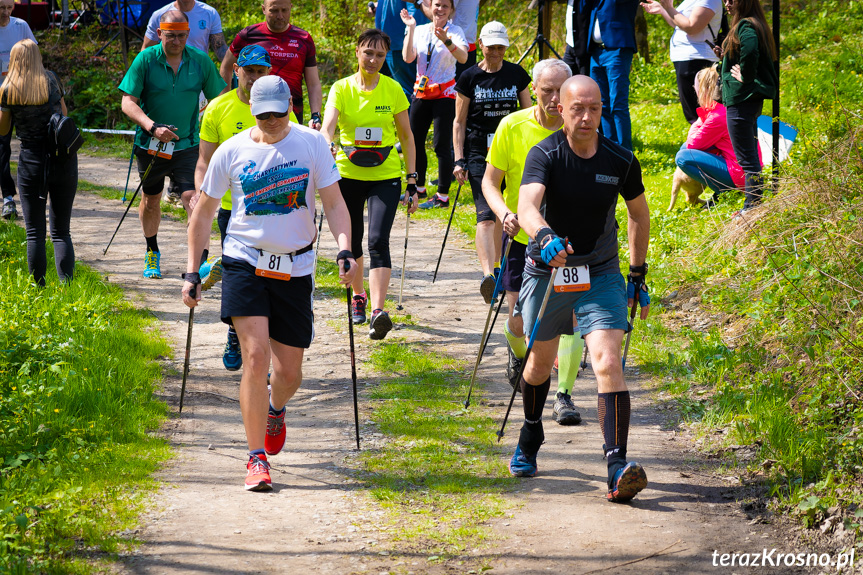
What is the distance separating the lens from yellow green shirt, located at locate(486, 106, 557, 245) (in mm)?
6180

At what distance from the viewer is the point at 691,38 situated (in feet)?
35.4

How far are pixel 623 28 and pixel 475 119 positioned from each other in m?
2.45

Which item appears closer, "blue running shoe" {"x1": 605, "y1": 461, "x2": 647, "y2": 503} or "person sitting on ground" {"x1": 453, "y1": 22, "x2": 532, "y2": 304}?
"blue running shoe" {"x1": 605, "y1": 461, "x2": 647, "y2": 503}

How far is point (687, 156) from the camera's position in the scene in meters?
9.87

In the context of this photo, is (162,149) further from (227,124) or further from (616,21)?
(616,21)

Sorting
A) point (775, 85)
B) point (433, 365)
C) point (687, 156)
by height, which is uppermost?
point (775, 85)

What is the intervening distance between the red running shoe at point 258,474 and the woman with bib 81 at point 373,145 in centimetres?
248

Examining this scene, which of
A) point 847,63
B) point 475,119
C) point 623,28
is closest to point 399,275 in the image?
point 475,119

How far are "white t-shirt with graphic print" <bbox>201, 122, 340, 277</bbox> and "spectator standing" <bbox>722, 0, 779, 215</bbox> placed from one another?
479 cm

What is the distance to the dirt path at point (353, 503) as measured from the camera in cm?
435

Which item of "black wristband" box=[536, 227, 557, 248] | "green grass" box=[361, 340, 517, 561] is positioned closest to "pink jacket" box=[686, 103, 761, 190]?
"green grass" box=[361, 340, 517, 561]

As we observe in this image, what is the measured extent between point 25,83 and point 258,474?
15.5 feet

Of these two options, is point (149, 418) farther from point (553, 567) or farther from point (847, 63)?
point (847, 63)

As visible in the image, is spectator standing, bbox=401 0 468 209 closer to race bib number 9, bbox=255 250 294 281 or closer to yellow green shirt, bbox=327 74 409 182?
yellow green shirt, bbox=327 74 409 182
